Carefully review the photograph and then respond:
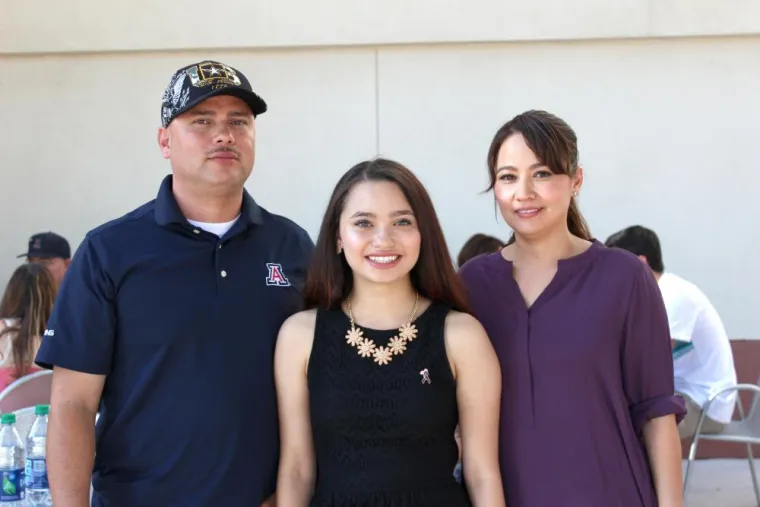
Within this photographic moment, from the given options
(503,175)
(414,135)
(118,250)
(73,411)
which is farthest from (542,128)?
(414,135)

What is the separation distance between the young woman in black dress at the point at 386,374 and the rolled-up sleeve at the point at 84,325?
442 mm

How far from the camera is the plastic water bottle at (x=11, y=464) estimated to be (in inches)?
122

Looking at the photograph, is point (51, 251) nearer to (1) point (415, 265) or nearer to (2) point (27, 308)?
(2) point (27, 308)

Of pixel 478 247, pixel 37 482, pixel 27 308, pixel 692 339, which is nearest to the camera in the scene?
pixel 37 482

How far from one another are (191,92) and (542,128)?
94 centimetres

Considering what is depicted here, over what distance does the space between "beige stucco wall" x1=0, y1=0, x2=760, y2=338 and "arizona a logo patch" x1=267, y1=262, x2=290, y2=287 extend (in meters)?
3.70

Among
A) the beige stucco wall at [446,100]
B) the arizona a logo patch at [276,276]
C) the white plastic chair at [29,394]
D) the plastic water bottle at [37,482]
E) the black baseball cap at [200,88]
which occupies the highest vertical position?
the beige stucco wall at [446,100]

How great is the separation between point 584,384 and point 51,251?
13.7 ft

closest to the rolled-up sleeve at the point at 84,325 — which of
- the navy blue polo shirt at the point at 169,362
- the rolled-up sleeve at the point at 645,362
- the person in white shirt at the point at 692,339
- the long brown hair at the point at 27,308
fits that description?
the navy blue polo shirt at the point at 169,362

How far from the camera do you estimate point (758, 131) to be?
248 inches

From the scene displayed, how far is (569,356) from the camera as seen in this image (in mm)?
2428

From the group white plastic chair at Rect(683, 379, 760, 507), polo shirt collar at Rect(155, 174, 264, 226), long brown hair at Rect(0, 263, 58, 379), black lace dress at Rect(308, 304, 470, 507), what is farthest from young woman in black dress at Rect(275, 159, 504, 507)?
white plastic chair at Rect(683, 379, 760, 507)

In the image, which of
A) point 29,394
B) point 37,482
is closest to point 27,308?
point 29,394

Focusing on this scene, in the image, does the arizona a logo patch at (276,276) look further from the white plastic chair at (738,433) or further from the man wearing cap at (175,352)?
the white plastic chair at (738,433)
